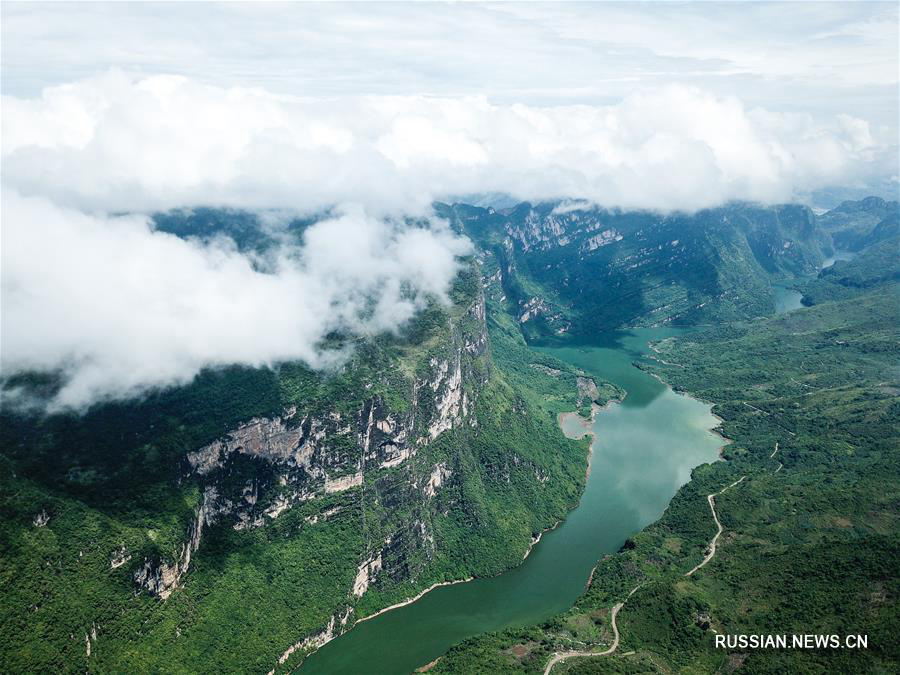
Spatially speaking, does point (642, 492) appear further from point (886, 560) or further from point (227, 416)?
point (227, 416)

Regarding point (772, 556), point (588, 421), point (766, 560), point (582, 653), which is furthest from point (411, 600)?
point (588, 421)

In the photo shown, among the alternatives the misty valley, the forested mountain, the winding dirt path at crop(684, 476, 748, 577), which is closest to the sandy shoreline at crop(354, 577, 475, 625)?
the misty valley

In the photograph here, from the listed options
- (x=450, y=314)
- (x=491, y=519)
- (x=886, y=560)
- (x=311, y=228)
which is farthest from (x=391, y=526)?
(x=311, y=228)

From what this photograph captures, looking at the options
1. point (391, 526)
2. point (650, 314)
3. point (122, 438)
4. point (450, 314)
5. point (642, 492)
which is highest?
point (122, 438)

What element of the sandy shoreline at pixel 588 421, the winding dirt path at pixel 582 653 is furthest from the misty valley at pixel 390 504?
the sandy shoreline at pixel 588 421

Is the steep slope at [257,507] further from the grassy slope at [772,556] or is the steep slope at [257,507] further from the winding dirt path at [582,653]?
the winding dirt path at [582,653]
